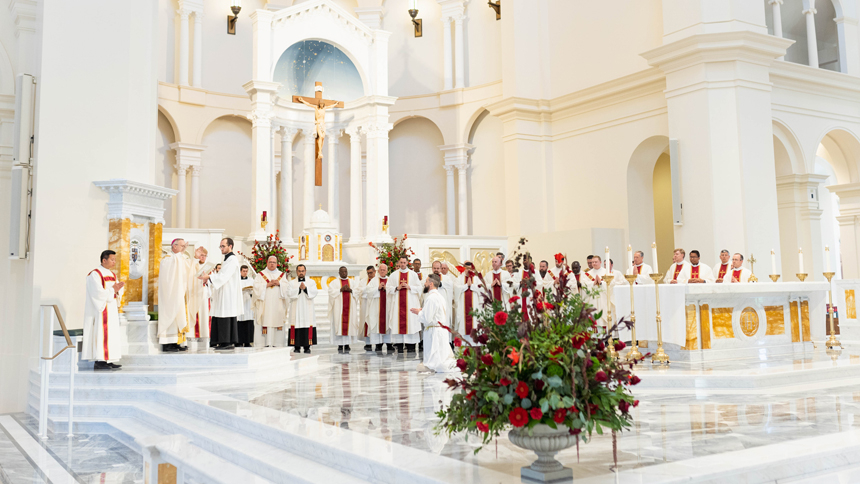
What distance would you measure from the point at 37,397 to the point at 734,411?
797 cm

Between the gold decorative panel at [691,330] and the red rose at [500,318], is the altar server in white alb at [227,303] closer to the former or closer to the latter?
the gold decorative panel at [691,330]

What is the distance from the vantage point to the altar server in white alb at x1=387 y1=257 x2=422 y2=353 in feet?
37.3

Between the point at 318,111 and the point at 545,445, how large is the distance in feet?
45.0

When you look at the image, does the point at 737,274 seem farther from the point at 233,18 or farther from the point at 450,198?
the point at 233,18

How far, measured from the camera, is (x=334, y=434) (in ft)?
16.3

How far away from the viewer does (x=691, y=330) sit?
333 inches

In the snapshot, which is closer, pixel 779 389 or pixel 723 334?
pixel 779 389

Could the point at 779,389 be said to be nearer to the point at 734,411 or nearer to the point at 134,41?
the point at 734,411

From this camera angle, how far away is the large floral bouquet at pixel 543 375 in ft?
10.9

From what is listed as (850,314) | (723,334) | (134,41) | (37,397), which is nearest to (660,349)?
(723,334)

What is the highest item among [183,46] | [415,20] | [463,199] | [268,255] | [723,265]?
[415,20]

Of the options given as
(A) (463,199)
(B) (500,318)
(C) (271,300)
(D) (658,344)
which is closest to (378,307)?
(C) (271,300)

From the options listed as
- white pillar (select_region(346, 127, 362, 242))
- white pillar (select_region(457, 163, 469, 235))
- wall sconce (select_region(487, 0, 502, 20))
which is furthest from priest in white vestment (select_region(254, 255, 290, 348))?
wall sconce (select_region(487, 0, 502, 20))

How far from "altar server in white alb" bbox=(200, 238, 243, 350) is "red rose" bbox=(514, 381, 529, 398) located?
683 cm
